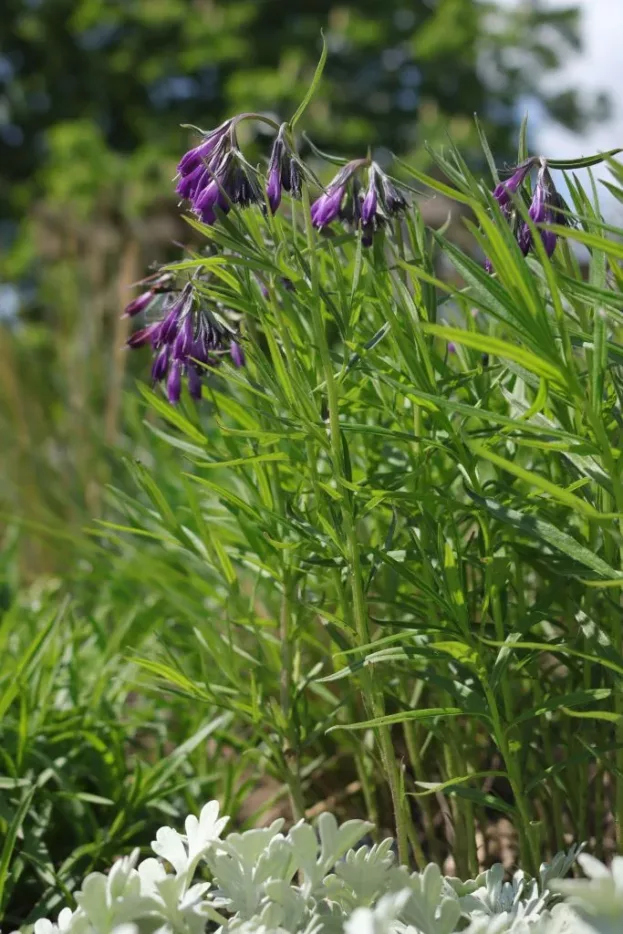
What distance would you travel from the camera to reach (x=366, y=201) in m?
0.96

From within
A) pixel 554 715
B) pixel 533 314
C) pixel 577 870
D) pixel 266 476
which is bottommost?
pixel 577 870

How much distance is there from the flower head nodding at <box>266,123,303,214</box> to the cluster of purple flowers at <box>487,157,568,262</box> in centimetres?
20

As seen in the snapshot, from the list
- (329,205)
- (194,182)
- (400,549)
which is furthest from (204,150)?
(400,549)

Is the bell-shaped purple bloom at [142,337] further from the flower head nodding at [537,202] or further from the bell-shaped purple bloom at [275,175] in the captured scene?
the flower head nodding at [537,202]

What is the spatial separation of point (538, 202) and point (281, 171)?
0.84ft

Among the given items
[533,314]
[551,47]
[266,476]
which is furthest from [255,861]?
[551,47]

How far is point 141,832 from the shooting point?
1.44m

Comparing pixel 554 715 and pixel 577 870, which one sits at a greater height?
pixel 554 715

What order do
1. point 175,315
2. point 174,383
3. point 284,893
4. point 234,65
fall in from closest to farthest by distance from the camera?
point 284,893, point 175,315, point 174,383, point 234,65

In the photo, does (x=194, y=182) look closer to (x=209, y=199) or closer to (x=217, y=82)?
(x=209, y=199)

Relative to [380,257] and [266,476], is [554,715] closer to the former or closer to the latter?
[266,476]

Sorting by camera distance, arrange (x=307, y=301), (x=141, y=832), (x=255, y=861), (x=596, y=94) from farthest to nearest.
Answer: (x=596, y=94), (x=141, y=832), (x=307, y=301), (x=255, y=861)

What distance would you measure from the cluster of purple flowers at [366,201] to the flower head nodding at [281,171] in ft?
0.13

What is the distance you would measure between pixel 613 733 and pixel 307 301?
0.63 metres
